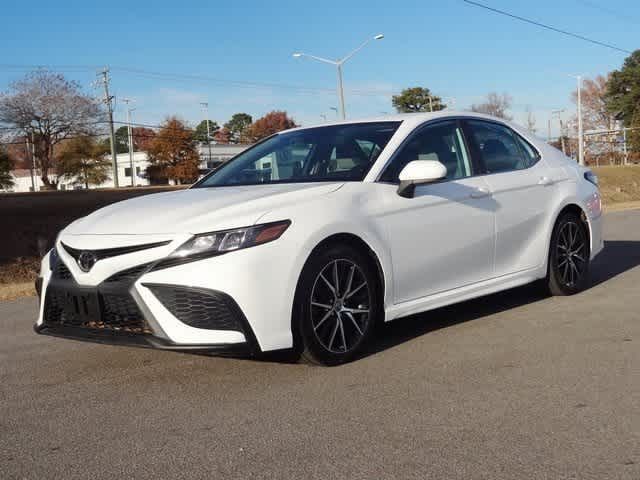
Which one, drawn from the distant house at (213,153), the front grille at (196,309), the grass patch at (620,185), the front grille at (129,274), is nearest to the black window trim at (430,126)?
the front grille at (196,309)

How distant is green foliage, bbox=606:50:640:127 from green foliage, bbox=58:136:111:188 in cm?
5520

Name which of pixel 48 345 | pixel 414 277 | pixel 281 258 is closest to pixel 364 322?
pixel 414 277

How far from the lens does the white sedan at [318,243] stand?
4.49 metres

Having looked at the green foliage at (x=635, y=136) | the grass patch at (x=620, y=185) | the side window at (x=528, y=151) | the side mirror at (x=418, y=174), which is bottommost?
the grass patch at (x=620, y=185)

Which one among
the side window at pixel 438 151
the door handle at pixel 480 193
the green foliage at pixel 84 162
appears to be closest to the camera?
the side window at pixel 438 151

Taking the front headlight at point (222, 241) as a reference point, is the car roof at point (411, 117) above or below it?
above

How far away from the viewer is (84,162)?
73.9 metres

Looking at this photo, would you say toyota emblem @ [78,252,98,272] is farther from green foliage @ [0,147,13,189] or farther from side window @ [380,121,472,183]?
green foliage @ [0,147,13,189]

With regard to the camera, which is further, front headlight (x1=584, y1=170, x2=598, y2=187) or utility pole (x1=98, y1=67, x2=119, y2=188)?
utility pole (x1=98, y1=67, x2=119, y2=188)

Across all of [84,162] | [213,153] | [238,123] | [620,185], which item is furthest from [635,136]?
[238,123]

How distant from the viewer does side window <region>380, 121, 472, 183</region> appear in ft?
18.4

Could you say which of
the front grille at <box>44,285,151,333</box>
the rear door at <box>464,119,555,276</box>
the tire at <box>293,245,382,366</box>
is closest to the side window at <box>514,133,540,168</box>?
the rear door at <box>464,119,555,276</box>

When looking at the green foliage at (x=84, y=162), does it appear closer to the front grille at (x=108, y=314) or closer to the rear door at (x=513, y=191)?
the rear door at (x=513, y=191)

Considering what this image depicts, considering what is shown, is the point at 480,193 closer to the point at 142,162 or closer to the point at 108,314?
the point at 108,314
